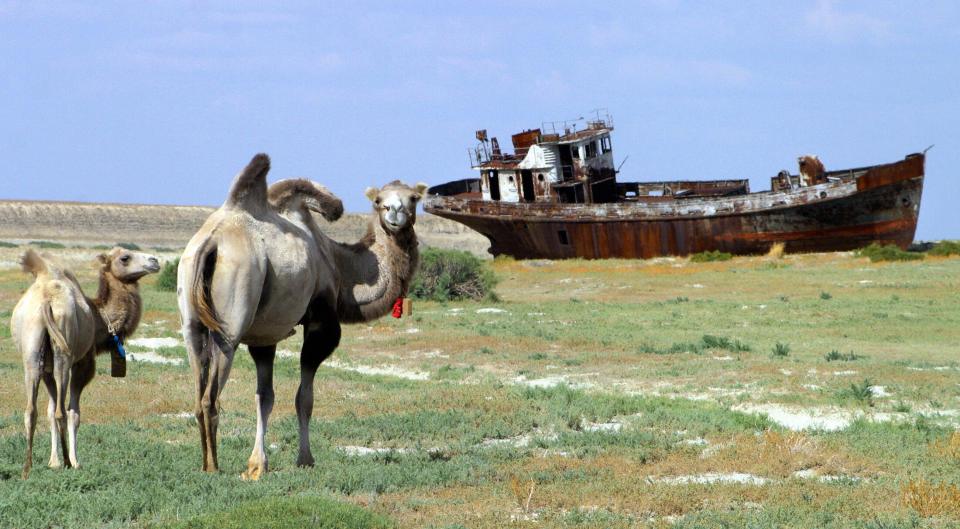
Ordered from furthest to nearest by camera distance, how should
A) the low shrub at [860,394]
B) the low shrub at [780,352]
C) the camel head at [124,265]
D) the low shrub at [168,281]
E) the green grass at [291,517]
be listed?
the low shrub at [168,281] → the low shrub at [780,352] → the low shrub at [860,394] → the camel head at [124,265] → the green grass at [291,517]

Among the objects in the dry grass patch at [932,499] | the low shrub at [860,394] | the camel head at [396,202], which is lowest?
the low shrub at [860,394]

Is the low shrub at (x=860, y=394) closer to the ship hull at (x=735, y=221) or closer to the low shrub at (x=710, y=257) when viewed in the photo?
the low shrub at (x=710, y=257)

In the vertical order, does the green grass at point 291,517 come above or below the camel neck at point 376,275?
below

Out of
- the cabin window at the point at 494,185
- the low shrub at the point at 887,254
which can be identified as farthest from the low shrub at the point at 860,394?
the cabin window at the point at 494,185

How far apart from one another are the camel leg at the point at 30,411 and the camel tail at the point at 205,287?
183cm

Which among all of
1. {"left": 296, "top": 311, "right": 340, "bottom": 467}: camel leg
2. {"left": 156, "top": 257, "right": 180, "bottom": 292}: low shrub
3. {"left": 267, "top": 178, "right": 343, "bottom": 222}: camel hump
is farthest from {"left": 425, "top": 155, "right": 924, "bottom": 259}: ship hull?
{"left": 296, "top": 311, "right": 340, "bottom": 467}: camel leg

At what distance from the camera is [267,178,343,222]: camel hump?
10.2 meters

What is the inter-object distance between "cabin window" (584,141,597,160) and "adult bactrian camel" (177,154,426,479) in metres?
46.5

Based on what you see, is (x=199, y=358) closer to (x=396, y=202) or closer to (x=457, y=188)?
(x=396, y=202)

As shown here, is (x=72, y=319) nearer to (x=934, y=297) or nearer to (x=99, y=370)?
(x=99, y=370)

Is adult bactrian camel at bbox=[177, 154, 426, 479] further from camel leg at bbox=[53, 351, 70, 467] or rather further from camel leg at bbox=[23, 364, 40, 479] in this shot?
camel leg at bbox=[23, 364, 40, 479]

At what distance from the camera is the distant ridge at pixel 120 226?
270 ft

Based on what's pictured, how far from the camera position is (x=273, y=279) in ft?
30.3

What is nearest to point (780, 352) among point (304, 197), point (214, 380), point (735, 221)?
point (304, 197)
